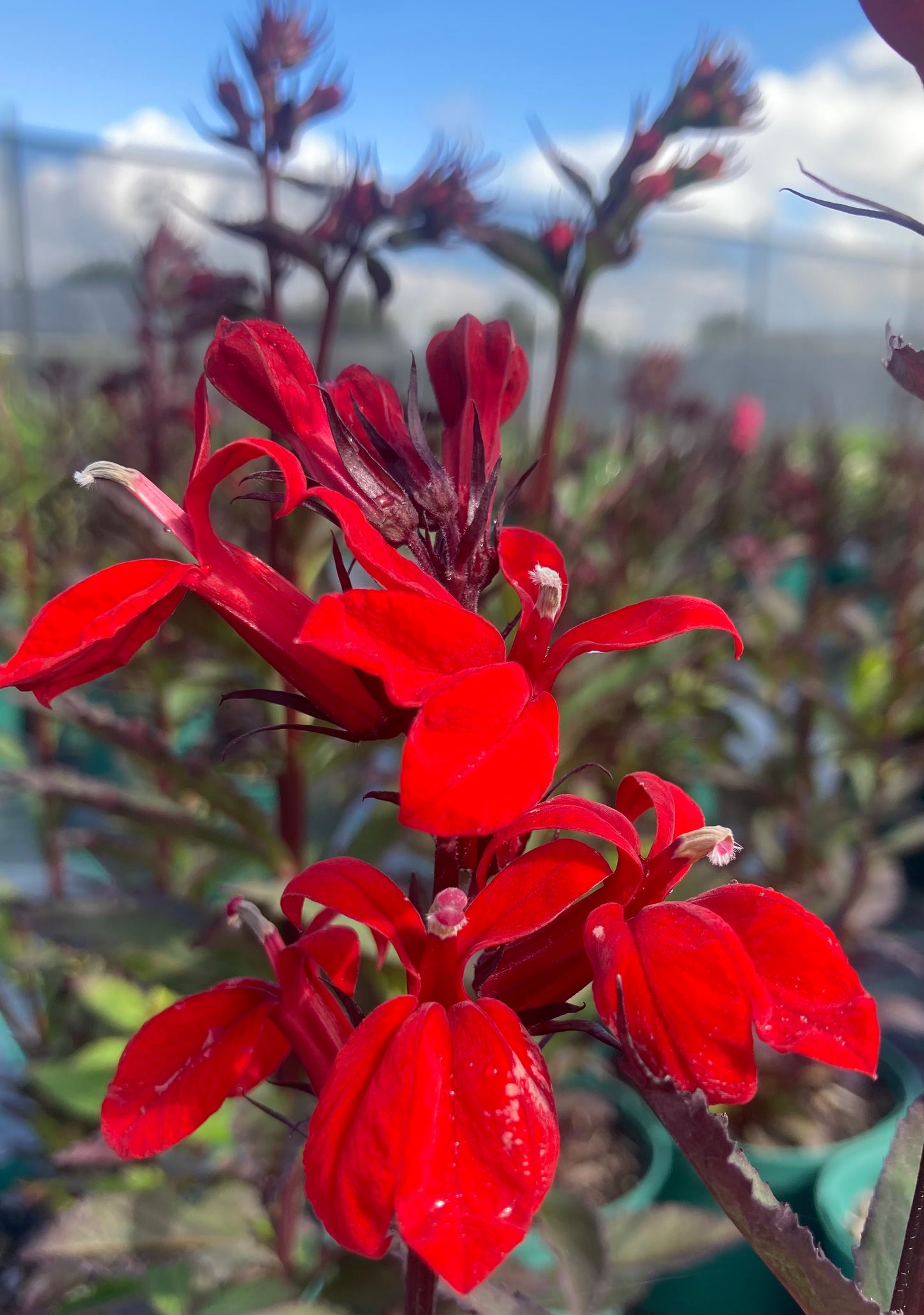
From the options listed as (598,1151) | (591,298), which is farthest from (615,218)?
(591,298)

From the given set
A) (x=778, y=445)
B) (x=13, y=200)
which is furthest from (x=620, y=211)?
(x=13, y=200)

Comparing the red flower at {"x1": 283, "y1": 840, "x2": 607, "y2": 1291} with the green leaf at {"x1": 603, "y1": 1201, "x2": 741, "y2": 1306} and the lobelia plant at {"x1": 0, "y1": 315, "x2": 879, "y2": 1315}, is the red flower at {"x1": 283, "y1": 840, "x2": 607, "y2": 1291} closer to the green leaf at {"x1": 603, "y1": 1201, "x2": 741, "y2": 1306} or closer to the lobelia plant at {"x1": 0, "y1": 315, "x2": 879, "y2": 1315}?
the lobelia plant at {"x1": 0, "y1": 315, "x2": 879, "y2": 1315}

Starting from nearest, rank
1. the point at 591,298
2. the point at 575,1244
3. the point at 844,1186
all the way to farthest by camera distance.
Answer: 1. the point at 575,1244
2. the point at 844,1186
3. the point at 591,298

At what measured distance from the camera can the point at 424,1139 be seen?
0.25 metres

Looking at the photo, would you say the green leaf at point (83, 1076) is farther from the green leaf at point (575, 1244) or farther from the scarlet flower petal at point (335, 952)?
the scarlet flower petal at point (335, 952)

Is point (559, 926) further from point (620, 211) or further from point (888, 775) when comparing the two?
point (888, 775)

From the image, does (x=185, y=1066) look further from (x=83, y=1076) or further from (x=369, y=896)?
(x=83, y=1076)

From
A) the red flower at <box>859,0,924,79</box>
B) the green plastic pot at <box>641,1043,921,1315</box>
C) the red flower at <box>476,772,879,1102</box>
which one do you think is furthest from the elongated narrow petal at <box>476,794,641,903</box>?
the green plastic pot at <box>641,1043,921,1315</box>

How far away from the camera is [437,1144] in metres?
0.25

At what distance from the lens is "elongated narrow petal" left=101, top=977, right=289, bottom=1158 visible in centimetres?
32

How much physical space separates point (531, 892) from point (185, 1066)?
14cm

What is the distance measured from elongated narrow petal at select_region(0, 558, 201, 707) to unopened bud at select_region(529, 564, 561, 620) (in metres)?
0.12

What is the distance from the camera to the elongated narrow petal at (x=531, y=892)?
0.96ft

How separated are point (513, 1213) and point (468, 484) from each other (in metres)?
0.23
